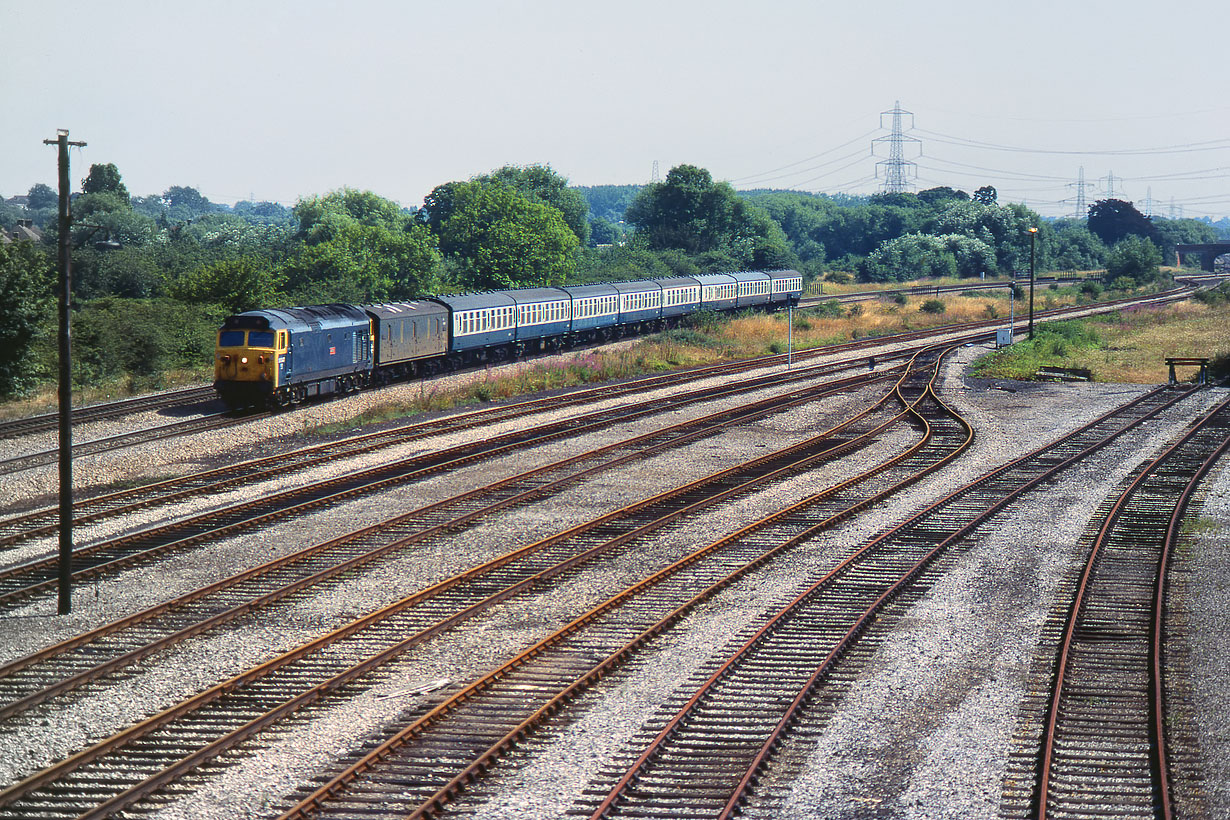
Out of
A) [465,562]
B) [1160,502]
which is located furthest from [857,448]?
[465,562]

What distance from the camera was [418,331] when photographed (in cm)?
4344

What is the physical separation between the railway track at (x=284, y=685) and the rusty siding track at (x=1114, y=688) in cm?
769

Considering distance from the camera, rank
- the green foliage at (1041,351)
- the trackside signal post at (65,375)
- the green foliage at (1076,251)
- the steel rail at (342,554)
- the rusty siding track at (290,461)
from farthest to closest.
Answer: the green foliage at (1076,251), the green foliage at (1041,351), the rusty siding track at (290,461), the trackside signal post at (65,375), the steel rail at (342,554)

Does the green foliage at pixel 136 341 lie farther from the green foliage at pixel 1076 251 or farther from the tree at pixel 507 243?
the green foliage at pixel 1076 251

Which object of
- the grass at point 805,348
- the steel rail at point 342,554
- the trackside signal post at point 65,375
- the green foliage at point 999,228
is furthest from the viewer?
the green foliage at point 999,228

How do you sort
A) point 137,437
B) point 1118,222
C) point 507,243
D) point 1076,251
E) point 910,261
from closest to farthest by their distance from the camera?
point 137,437 → point 507,243 → point 910,261 → point 1076,251 → point 1118,222

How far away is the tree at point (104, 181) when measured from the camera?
11244 cm

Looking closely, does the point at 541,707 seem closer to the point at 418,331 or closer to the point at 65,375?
the point at 65,375

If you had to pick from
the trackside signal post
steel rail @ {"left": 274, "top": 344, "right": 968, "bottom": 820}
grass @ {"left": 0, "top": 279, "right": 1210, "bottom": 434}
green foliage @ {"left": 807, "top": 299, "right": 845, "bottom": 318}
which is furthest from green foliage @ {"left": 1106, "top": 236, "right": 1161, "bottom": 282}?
the trackside signal post

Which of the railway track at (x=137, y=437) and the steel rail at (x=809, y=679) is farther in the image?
the railway track at (x=137, y=437)

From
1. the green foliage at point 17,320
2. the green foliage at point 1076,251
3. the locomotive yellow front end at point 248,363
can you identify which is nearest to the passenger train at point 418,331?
the locomotive yellow front end at point 248,363

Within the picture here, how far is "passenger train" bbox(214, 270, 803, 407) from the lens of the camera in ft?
112

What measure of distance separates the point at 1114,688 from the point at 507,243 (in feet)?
244

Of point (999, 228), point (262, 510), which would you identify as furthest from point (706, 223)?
point (262, 510)
